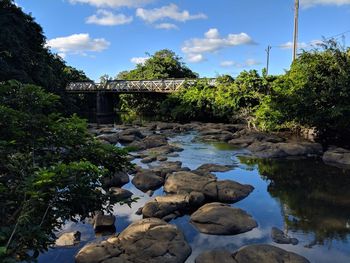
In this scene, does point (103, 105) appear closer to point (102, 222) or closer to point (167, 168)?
point (167, 168)

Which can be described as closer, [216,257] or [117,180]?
[216,257]

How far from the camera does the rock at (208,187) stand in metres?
10.5

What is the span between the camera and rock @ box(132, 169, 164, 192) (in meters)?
11.8

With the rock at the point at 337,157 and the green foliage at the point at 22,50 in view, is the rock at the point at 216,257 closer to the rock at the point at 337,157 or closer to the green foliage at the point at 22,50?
the rock at the point at 337,157

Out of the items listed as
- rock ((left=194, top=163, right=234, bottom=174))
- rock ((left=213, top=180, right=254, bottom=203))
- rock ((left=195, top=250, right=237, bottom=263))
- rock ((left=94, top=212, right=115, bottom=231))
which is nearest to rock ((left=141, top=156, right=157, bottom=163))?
rock ((left=194, top=163, right=234, bottom=174))

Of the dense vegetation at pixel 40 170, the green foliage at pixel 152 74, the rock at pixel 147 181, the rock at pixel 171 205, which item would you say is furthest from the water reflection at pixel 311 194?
the green foliage at pixel 152 74

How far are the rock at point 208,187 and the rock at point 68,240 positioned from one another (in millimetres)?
3509

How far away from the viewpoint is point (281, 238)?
25.7 ft

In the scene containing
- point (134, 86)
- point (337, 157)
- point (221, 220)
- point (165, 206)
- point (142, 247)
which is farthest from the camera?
point (134, 86)

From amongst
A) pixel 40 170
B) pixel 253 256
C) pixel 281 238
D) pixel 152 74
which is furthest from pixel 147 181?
pixel 152 74

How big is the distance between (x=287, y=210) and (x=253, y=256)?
365 cm

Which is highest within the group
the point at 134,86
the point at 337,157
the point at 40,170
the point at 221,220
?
the point at 134,86

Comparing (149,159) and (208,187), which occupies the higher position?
(208,187)

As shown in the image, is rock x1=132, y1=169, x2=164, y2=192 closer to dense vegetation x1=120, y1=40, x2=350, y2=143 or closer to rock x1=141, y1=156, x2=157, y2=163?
rock x1=141, y1=156, x2=157, y2=163
